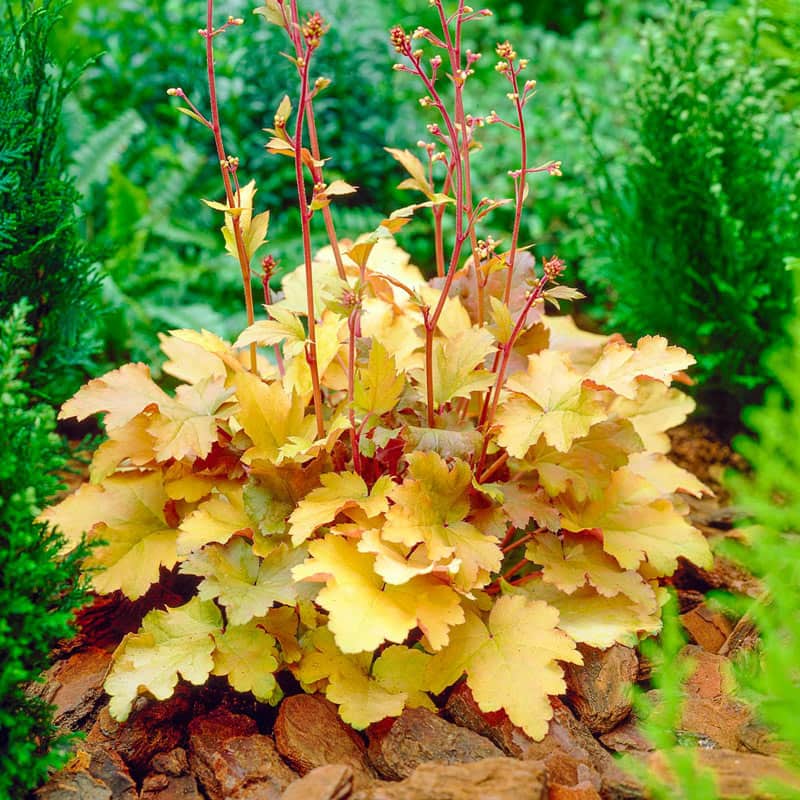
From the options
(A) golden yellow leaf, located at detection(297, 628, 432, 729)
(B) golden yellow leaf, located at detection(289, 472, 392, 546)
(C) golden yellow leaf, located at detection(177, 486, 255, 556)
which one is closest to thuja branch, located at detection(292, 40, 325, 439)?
(B) golden yellow leaf, located at detection(289, 472, 392, 546)

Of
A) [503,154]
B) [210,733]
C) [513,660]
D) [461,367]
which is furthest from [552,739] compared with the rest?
[503,154]

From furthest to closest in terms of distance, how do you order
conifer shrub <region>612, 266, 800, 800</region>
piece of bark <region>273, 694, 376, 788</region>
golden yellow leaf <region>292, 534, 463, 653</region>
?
piece of bark <region>273, 694, 376, 788</region>
golden yellow leaf <region>292, 534, 463, 653</region>
conifer shrub <region>612, 266, 800, 800</region>

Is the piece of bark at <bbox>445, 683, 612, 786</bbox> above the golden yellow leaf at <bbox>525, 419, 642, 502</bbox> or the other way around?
the other way around

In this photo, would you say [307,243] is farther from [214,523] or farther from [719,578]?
[719,578]

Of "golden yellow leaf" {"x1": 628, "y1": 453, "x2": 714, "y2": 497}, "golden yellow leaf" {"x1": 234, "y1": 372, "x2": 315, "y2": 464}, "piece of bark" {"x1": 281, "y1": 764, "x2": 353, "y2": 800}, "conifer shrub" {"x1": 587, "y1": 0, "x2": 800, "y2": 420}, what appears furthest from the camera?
"conifer shrub" {"x1": 587, "y1": 0, "x2": 800, "y2": 420}

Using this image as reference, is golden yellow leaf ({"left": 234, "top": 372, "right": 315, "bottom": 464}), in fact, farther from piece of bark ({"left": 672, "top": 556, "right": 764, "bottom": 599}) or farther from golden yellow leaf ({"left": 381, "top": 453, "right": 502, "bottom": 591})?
piece of bark ({"left": 672, "top": 556, "right": 764, "bottom": 599})

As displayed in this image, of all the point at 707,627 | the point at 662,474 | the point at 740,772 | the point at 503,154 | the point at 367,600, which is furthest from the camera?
the point at 503,154

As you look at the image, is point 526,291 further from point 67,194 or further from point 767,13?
point 767,13
